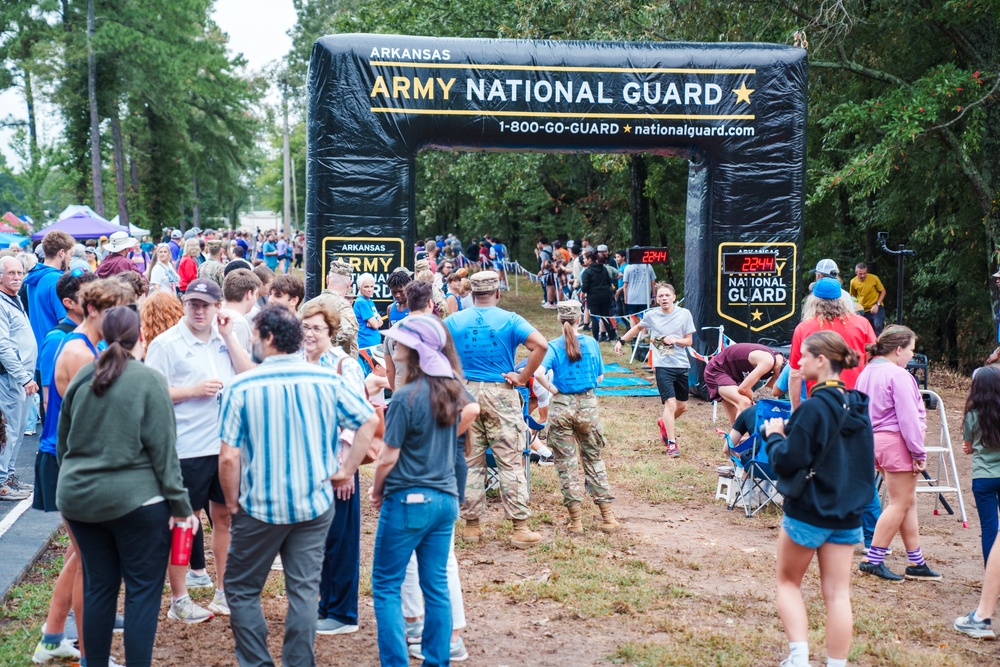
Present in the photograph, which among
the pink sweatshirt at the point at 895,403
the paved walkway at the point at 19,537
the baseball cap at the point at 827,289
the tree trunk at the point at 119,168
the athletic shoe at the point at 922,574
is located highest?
the tree trunk at the point at 119,168

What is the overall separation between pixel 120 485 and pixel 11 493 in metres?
4.41

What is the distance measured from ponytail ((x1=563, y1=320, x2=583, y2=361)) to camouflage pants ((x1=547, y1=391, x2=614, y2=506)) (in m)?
0.30

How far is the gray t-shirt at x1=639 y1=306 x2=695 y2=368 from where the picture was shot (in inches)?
398

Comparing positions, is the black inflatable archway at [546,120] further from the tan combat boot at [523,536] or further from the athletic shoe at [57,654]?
the athletic shoe at [57,654]

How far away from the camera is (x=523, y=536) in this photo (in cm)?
714

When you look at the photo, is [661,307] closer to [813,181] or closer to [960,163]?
[960,163]

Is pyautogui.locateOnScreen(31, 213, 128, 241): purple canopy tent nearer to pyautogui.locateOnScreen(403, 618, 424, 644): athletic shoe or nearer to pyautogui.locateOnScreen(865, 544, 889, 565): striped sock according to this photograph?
pyautogui.locateOnScreen(403, 618, 424, 644): athletic shoe

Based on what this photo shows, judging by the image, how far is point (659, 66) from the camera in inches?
471

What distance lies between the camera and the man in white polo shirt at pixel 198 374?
4.95 m

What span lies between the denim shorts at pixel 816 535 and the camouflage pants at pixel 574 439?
2.84m

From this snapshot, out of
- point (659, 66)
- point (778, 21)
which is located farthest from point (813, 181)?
point (659, 66)

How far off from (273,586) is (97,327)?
2.26m

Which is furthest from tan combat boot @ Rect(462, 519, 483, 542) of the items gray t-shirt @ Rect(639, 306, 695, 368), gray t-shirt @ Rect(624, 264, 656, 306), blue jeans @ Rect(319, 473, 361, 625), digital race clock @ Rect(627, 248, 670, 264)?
gray t-shirt @ Rect(624, 264, 656, 306)

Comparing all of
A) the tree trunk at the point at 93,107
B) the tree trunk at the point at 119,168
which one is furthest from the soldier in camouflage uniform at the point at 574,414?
the tree trunk at the point at 119,168
